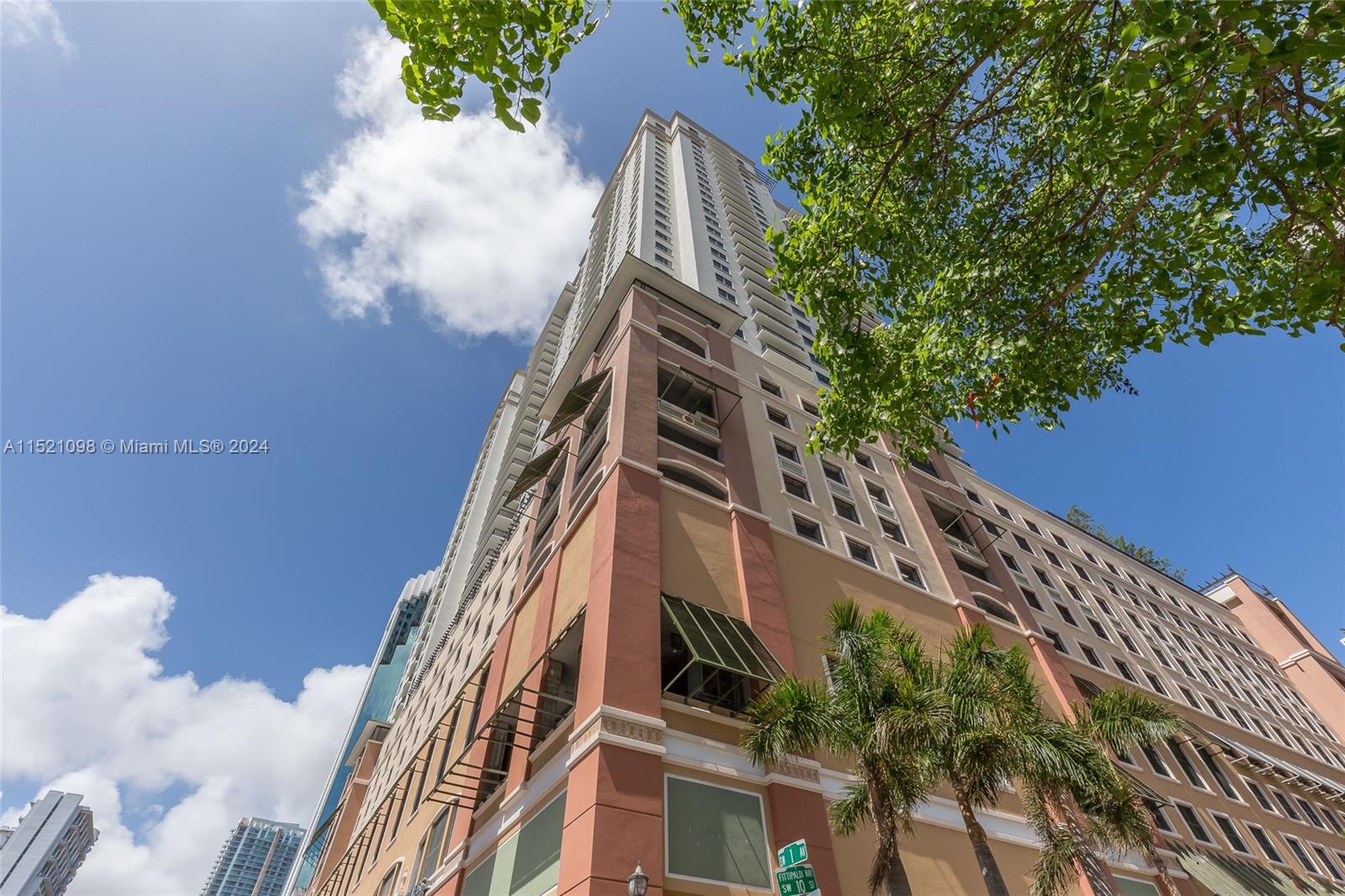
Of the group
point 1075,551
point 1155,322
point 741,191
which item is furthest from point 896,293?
point 741,191

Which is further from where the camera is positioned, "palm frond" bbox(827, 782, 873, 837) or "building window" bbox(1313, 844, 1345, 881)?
"building window" bbox(1313, 844, 1345, 881)

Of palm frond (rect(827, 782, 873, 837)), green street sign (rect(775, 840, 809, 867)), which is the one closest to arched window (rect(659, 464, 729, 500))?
palm frond (rect(827, 782, 873, 837))

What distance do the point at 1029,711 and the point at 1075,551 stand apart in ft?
126

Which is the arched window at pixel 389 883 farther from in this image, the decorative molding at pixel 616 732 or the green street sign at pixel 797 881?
the green street sign at pixel 797 881

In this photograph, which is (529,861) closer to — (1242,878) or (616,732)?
(616,732)

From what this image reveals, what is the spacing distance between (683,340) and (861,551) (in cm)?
1351

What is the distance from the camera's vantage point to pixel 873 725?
12.6m

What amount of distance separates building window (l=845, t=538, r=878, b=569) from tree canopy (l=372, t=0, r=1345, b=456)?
49.4 feet

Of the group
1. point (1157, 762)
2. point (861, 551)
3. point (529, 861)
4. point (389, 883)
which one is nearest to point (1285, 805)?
point (1157, 762)

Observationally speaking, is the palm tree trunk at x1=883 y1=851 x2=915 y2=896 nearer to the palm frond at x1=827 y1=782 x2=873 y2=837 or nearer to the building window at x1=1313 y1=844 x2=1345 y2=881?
the palm frond at x1=827 y1=782 x2=873 y2=837

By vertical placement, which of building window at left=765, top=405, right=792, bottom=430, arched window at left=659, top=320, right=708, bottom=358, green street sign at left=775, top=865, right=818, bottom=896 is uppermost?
arched window at left=659, top=320, right=708, bottom=358

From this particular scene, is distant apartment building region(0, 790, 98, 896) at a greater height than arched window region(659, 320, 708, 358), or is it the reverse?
distant apartment building region(0, 790, 98, 896)

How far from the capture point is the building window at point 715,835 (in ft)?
45.8

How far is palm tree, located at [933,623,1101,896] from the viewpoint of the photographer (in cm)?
1245
